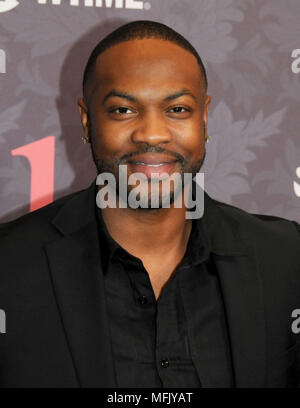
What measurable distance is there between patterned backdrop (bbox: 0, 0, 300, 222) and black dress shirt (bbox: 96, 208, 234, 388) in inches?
21.1

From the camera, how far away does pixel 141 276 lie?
1351mm

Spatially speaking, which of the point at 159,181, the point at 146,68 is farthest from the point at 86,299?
the point at 146,68

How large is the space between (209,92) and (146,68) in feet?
2.01

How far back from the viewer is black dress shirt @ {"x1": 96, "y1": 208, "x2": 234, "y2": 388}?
1.30m

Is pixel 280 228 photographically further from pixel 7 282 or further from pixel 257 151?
pixel 7 282

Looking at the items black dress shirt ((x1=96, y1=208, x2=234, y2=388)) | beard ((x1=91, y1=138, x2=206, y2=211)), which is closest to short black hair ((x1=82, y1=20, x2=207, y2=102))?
beard ((x1=91, y1=138, x2=206, y2=211))

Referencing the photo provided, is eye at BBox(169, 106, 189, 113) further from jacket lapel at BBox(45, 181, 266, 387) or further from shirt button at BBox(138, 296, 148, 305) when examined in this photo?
shirt button at BBox(138, 296, 148, 305)

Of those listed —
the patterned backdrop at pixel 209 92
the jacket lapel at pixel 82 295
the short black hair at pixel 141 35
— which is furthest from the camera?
the patterned backdrop at pixel 209 92

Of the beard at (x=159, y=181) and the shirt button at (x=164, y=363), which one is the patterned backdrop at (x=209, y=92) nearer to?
the beard at (x=159, y=181)

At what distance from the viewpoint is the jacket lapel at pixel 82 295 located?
1.26 metres

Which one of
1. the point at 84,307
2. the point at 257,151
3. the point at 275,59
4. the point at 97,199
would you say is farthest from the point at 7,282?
the point at 275,59

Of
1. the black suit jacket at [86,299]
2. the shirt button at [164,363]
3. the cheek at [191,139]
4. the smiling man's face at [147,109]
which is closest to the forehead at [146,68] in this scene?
the smiling man's face at [147,109]

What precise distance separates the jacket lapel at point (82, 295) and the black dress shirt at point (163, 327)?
0.04 meters
